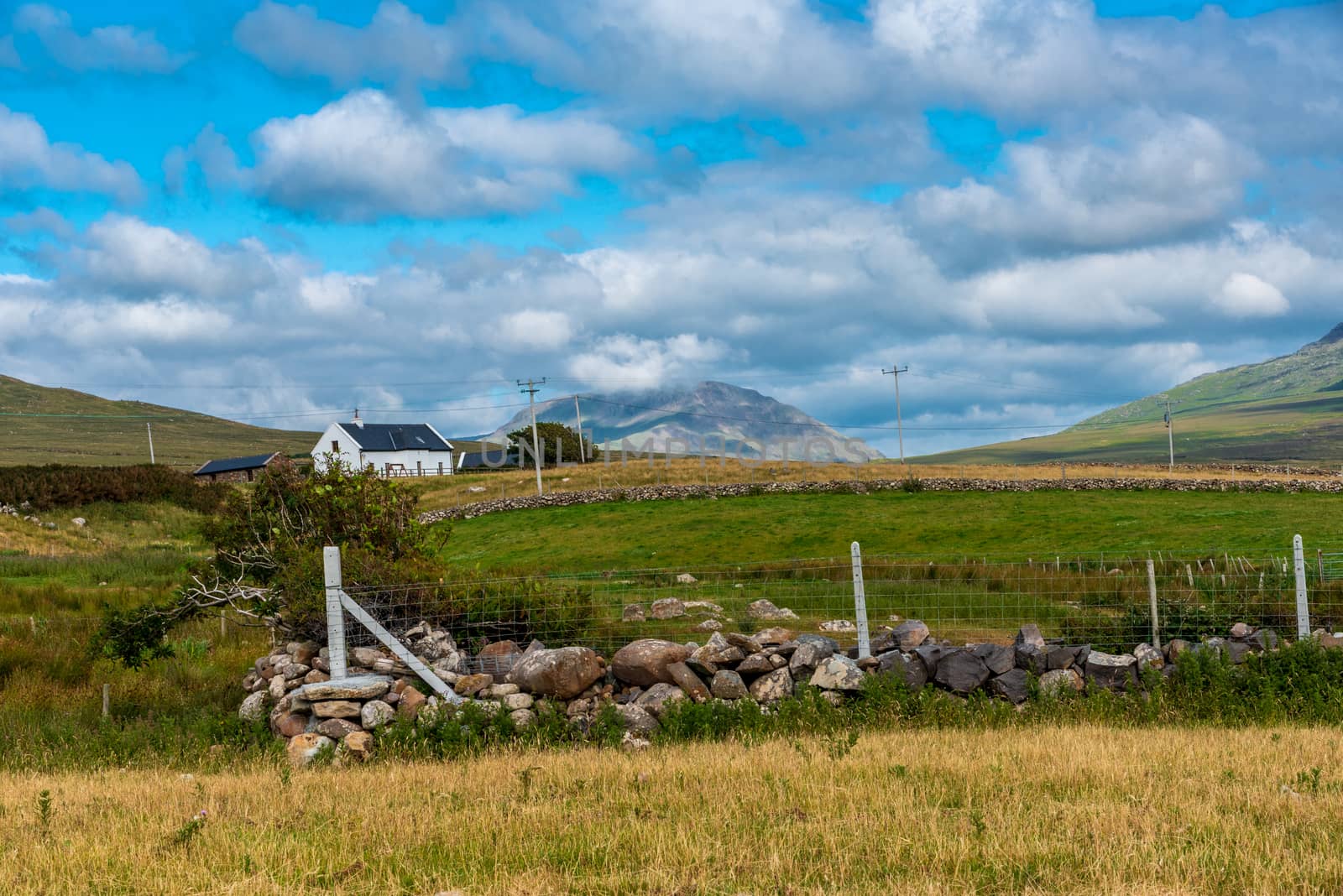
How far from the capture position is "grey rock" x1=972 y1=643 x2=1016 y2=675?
41.0ft

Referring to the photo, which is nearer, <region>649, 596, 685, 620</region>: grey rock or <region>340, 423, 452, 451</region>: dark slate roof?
<region>649, 596, 685, 620</region>: grey rock

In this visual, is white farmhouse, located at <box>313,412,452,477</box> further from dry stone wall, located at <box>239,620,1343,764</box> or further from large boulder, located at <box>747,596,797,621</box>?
dry stone wall, located at <box>239,620,1343,764</box>

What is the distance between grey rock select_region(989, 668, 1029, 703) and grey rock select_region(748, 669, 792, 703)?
2.39 meters

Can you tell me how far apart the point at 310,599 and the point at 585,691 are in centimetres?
425

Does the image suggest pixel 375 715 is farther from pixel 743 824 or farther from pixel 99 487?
pixel 99 487

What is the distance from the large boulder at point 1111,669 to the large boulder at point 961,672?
1.29m

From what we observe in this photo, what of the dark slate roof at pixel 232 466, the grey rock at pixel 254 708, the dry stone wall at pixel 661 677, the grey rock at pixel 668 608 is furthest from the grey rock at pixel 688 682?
the dark slate roof at pixel 232 466

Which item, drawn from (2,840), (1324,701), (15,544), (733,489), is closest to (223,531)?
(2,840)

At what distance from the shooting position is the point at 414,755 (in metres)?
11.1

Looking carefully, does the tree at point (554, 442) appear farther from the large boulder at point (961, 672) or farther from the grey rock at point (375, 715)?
the large boulder at point (961, 672)

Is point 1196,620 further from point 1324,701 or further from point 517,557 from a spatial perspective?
point 517,557

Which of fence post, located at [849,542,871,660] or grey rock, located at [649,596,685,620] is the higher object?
fence post, located at [849,542,871,660]

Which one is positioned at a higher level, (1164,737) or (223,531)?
(223,531)

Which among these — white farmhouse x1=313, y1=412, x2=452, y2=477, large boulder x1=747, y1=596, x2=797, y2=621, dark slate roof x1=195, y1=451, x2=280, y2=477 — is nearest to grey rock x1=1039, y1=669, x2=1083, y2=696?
large boulder x1=747, y1=596, x2=797, y2=621
